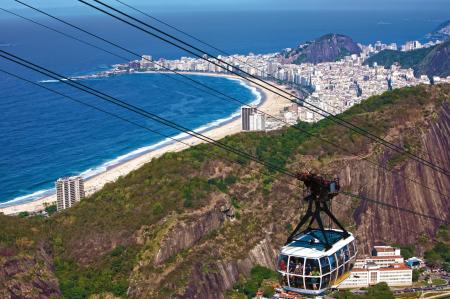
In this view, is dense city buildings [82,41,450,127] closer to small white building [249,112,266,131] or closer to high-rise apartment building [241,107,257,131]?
small white building [249,112,266,131]

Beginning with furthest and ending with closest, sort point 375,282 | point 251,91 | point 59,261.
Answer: point 251,91 → point 375,282 → point 59,261

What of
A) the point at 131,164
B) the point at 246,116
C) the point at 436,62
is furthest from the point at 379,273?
the point at 436,62

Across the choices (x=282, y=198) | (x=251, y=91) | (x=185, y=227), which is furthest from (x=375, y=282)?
(x=251, y=91)

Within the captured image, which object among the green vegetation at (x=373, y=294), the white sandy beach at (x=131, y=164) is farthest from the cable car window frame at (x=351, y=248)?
the white sandy beach at (x=131, y=164)

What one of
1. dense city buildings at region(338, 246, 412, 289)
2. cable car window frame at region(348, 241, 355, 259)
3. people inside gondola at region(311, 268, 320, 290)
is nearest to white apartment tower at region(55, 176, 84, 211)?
dense city buildings at region(338, 246, 412, 289)

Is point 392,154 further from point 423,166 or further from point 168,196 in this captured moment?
point 168,196

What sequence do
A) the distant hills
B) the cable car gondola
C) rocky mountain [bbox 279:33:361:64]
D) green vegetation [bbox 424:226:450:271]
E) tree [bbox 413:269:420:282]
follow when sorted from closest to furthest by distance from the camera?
the cable car gondola, tree [bbox 413:269:420:282], green vegetation [bbox 424:226:450:271], the distant hills, rocky mountain [bbox 279:33:361:64]
